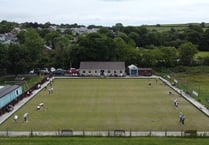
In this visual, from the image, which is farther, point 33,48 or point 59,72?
point 33,48

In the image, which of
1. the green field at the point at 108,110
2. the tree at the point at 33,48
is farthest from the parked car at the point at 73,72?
the green field at the point at 108,110

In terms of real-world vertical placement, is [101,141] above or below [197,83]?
above

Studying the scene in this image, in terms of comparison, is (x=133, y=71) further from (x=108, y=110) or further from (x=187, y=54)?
(x=108, y=110)

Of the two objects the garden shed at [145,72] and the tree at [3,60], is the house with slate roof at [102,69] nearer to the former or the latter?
the garden shed at [145,72]

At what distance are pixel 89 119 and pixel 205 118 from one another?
906 centimetres

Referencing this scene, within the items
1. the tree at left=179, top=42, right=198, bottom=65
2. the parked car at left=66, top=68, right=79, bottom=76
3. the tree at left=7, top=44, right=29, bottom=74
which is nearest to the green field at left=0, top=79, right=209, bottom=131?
the tree at left=7, top=44, right=29, bottom=74

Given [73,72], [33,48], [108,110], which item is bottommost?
[73,72]

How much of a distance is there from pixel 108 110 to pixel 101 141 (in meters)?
12.1

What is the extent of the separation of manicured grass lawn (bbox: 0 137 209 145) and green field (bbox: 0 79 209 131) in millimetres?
3596

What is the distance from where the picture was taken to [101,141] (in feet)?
78.2

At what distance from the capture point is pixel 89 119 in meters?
32.0

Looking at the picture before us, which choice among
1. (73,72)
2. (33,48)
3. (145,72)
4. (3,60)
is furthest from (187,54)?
(3,60)

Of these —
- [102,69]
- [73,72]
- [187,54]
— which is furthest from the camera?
[187,54]

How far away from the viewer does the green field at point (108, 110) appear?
29625 millimetres
